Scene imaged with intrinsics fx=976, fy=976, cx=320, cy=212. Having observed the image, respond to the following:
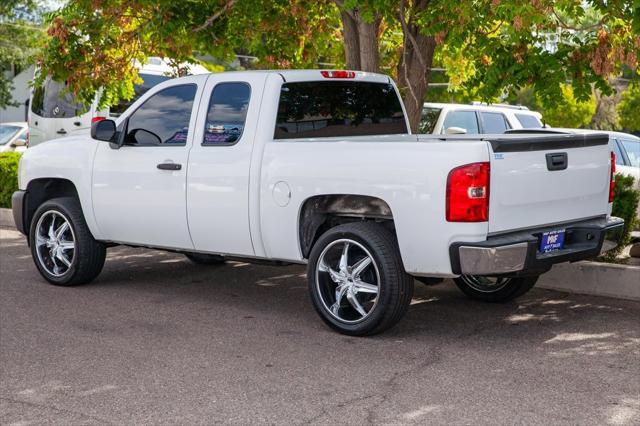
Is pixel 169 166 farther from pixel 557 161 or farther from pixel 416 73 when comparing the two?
pixel 416 73

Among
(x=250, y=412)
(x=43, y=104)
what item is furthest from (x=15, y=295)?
(x=43, y=104)

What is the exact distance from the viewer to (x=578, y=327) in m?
7.41

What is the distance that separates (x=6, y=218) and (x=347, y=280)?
8686 millimetres

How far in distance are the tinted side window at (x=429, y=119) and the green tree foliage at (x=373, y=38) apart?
2.55ft

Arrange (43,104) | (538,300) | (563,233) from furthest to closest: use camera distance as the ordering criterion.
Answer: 1. (43,104)
2. (538,300)
3. (563,233)

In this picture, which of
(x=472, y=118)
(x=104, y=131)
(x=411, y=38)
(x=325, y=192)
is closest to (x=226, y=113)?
(x=104, y=131)

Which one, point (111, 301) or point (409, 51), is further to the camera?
point (409, 51)

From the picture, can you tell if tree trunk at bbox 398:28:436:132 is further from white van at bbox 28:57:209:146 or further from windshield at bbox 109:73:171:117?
white van at bbox 28:57:209:146

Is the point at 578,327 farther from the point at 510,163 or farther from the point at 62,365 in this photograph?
the point at 62,365

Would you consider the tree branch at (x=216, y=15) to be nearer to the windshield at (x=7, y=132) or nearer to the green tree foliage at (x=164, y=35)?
the green tree foliage at (x=164, y=35)

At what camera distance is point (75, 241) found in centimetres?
899

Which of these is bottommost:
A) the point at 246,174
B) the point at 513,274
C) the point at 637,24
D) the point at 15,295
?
the point at 15,295

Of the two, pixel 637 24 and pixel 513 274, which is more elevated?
pixel 637 24

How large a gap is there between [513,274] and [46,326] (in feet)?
11.6
